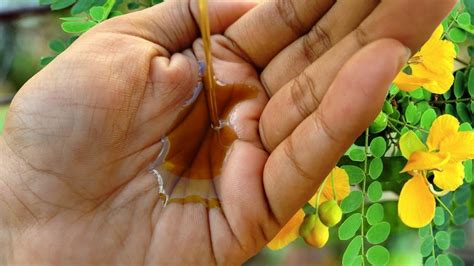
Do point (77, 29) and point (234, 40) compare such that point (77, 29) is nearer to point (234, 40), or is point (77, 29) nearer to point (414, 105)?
point (234, 40)

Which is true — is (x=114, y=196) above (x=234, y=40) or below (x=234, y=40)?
below

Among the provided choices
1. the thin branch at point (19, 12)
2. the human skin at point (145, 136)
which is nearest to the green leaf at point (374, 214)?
the human skin at point (145, 136)

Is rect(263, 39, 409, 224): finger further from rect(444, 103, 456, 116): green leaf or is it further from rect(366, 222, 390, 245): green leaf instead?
rect(444, 103, 456, 116): green leaf

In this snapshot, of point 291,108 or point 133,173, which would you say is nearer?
point 291,108

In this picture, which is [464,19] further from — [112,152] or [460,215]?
[112,152]

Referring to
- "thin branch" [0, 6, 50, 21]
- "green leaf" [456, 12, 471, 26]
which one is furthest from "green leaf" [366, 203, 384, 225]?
"thin branch" [0, 6, 50, 21]

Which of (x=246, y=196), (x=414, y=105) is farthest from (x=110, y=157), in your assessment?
(x=414, y=105)

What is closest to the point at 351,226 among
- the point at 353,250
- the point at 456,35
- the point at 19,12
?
the point at 353,250
